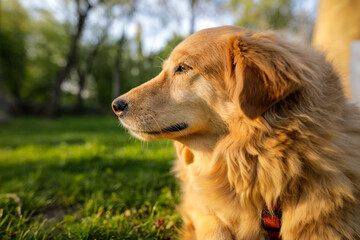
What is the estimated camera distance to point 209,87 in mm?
1868

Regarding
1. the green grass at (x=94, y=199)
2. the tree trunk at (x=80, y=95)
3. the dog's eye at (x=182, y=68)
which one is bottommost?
the tree trunk at (x=80, y=95)

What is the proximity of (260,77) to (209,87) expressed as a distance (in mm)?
416

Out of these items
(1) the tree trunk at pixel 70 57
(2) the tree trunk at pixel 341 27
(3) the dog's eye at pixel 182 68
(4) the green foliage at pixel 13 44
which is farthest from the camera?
(4) the green foliage at pixel 13 44

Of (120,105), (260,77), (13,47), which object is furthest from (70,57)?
(260,77)

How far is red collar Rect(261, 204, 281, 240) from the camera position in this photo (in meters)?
1.59

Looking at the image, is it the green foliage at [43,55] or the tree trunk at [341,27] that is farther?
the green foliage at [43,55]

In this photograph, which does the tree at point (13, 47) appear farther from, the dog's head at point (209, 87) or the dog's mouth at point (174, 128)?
the dog's mouth at point (174, 128)

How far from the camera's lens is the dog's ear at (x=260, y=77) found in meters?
1.50

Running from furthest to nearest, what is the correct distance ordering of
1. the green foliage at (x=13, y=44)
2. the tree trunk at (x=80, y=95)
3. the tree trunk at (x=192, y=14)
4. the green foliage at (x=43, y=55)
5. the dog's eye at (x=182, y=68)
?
the green foliage at (x=43, y=55) < the tree trunk at (x=80, y=95) < the green foliage at (x=13, y=44) < the tree trunk at (x=192, y=14) < the dog's eye at (x=182, y=68)

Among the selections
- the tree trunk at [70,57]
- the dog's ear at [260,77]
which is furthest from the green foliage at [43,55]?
the dog's ear at [260,77]

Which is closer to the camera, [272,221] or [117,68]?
[272,221]

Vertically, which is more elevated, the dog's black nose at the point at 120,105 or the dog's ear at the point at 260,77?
the dog's ear at the point at 260,77

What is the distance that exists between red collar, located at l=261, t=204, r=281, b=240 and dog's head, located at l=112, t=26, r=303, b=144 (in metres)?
0.60

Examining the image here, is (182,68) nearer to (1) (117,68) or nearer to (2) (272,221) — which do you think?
(2) (272,221)
